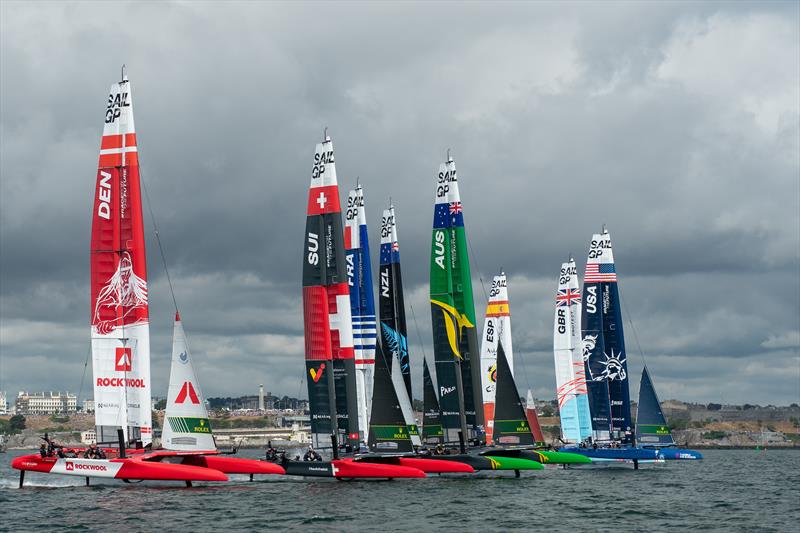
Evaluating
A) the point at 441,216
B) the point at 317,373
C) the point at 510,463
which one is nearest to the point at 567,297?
the point at 441,216

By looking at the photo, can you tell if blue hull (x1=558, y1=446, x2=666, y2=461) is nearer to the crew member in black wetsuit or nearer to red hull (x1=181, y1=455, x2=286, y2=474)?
the crew member in black wetsuit

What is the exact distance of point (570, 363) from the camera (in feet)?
267

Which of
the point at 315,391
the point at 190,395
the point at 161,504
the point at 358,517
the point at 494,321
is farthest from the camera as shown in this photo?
the point at 494,321

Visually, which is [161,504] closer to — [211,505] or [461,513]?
[211,505]

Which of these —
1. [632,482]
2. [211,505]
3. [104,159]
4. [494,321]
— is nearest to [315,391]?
[211,505]

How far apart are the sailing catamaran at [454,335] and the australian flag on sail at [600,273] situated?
57.1 ft

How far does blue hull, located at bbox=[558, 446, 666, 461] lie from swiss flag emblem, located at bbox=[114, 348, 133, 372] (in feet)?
110

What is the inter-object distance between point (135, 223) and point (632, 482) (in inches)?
1182

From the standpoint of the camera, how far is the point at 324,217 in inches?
2173

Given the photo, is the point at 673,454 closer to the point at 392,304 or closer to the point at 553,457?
the point at 553,457

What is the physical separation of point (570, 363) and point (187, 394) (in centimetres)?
3927

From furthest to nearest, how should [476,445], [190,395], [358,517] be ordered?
1. [476,445]
2. [190,395]
3. [358,517]

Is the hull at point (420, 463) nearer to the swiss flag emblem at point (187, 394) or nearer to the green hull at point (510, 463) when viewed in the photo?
the green hull at point (510, 463)

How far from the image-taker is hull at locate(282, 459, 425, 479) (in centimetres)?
5094
